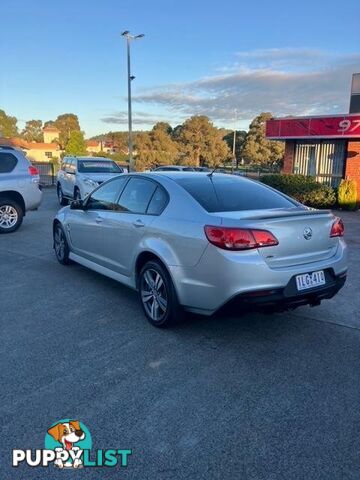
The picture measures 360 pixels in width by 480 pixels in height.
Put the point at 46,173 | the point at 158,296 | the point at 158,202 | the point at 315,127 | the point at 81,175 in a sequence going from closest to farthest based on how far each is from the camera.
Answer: the point at 158,296, the point at 158,202, the point at 81,175, the point at 315,127, the point at 46,173

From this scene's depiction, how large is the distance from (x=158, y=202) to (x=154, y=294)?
0.97 meters

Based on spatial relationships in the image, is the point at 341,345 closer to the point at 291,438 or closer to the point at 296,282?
the point at 296,282

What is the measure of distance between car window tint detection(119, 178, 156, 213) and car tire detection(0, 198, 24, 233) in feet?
18.8

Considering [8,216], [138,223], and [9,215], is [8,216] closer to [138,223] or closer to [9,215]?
[9,215]

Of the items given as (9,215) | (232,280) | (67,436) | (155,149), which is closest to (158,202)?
(232,280)

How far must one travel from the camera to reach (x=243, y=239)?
11.3ft

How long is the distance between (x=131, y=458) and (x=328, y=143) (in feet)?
53.7

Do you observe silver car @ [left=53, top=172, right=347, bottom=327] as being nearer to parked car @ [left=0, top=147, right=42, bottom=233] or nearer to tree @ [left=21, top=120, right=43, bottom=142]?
parked car @ [left=0, top=147, right=42, bottom=233]

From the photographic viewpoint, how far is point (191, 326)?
4281 millimetres

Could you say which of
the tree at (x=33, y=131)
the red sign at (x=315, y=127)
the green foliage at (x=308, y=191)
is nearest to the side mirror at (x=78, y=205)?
the green foliage at (x=308, y=191)

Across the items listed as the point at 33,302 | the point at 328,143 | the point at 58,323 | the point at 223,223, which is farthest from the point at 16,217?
the point at 328,143

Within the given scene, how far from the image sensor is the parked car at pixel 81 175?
13266 millimetres

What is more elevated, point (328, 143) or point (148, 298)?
point (328, 143)

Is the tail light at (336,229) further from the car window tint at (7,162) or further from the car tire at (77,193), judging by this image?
the car tire at (77,193)
